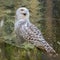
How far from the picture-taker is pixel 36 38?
8.92 ft

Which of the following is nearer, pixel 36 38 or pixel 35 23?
pixel 35 23

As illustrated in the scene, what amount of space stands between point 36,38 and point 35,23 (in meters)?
0.19

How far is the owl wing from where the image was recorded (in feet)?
8.49

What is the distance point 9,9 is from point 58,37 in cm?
63

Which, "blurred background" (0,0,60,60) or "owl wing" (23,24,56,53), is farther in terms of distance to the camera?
"owl wing" (23,24,56,53)

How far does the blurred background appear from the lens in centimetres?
221

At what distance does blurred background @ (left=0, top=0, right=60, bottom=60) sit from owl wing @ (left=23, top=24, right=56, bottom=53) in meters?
0.05

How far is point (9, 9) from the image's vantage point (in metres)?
2.48

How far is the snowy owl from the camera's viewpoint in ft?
8.58

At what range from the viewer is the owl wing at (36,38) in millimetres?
2588

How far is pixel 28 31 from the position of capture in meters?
2.79

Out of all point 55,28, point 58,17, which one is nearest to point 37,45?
point 55,28

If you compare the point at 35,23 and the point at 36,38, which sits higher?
the point at 35,23

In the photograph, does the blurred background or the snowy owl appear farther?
the snowy owl
